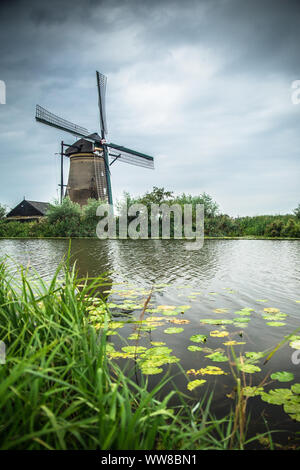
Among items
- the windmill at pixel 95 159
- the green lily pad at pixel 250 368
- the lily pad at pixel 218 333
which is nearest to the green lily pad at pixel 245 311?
the lily pad at pixel 218 333

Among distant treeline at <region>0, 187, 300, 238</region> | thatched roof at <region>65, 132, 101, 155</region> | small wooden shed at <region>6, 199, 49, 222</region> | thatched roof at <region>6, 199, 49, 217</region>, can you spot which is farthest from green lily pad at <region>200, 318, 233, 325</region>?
thatched roof at <region>6, 199, 49, 217</region>

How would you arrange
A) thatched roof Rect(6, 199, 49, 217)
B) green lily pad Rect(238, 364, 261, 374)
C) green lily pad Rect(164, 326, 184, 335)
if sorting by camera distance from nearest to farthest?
green lily pad Rect(238, 364, 261, 374), green lily pad Rect(164, 326, 184, 335), thatched roof Rect(6, 199, 49, 217)

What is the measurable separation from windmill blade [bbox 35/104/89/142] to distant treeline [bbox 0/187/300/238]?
21.0 feet

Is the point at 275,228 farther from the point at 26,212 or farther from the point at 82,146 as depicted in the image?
the point at 26,212

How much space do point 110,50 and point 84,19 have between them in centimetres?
1019

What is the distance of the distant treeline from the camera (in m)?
24.3

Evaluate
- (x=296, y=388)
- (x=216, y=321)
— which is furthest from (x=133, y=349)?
(x=296, y=388)

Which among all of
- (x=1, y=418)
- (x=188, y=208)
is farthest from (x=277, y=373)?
(x=188, y=208)

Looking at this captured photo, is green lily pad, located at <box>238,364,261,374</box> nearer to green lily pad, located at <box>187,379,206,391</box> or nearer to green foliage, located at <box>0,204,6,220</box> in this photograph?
green lily pad, located at <box>187,379,206,391</box>

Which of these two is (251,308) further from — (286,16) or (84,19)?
(84,19)

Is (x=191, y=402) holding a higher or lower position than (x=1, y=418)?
lower

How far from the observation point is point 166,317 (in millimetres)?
3910
